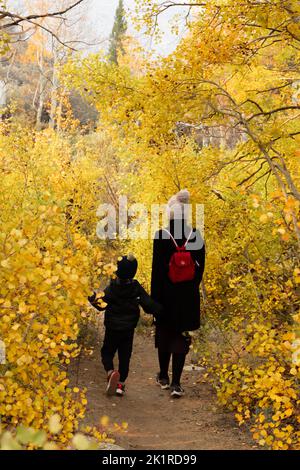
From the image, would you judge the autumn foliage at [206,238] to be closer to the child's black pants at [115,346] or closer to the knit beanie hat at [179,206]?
the child's black pants at [115,346]

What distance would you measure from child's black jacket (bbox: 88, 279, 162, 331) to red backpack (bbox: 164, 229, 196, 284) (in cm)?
36

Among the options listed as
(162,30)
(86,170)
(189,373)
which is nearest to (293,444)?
(189,373)

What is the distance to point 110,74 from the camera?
5309 millimetres

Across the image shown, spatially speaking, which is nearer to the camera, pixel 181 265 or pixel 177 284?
pixel 181 265

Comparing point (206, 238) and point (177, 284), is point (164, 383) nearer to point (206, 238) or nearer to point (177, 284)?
point (177, 284)

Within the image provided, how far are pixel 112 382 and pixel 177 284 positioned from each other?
1197 millimetres

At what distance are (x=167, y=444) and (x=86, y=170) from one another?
10463mm

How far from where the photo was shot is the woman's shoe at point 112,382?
5094mm

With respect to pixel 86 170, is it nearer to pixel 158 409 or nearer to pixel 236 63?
pixel 236 63

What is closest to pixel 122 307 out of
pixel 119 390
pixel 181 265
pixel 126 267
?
pixel 126 267

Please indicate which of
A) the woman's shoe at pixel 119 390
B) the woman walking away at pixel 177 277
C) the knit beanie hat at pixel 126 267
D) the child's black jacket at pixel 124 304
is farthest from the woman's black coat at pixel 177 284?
the woman's shoe at pixel 119 390

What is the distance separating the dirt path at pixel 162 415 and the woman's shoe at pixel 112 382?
0.09 m

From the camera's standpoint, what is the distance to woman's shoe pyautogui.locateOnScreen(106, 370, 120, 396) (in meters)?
5.09

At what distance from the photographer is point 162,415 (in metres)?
5.00
